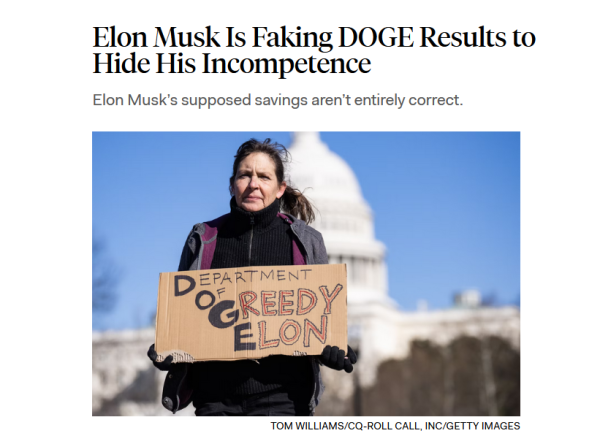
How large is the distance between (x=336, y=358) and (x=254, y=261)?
0.70 meters

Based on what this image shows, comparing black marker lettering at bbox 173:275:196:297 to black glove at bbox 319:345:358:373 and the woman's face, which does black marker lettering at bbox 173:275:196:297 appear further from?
black glove at bbox 319:345:358:373

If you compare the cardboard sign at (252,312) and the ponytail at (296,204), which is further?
the ponytail at (296,204)

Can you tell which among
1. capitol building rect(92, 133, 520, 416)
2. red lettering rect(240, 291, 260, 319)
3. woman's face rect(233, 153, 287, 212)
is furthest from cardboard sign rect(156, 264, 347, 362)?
capitol building rect(92, 133, 520, 416)

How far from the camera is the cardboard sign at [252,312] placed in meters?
5.85

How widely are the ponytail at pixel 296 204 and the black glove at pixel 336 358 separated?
2.73ft

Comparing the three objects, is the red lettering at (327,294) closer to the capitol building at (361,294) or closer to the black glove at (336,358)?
the black glove at (336,358)

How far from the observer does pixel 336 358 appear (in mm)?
→ 5711

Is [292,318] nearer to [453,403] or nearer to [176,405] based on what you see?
[176,405]

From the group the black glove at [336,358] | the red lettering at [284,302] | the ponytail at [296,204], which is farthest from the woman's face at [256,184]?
the black glove at [336,358]

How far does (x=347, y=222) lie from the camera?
76.2 m

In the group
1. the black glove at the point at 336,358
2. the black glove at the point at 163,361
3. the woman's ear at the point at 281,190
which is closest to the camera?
the black glove at the point at 336,358

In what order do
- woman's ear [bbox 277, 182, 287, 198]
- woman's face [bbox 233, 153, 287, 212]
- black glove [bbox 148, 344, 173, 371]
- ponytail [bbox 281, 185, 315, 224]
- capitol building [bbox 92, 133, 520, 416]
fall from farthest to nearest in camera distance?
1. capitol building [bbox 92, 133, 520, 416]
2. ponytail [bbox 281, 185, 315, 224]
3. woman's ear [bbox 277, 182, 287, 198]
4. woman's face [bbox 233, 153, 287, 212]
5. black glove [bbox 148, 344, 173, 371]

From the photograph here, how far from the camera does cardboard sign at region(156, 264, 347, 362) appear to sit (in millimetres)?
5848

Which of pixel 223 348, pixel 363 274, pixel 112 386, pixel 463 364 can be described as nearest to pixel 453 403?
pixel 463 364
